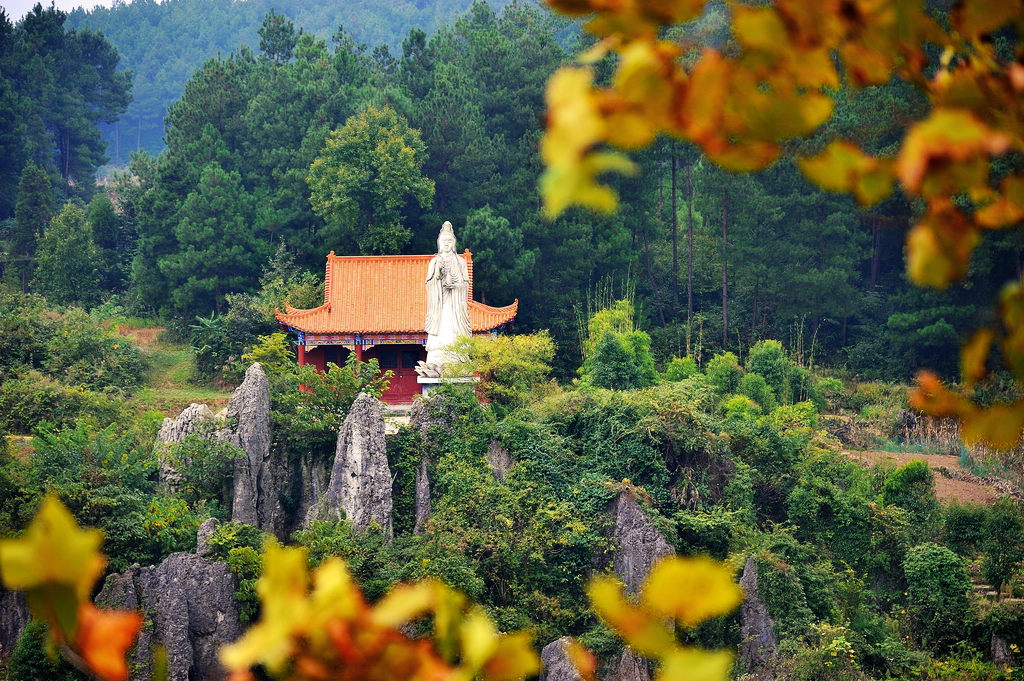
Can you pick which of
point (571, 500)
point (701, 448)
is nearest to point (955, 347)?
point (701, 448)

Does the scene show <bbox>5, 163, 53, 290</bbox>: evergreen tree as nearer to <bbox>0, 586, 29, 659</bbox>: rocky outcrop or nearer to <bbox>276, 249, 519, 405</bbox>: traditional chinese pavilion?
<bbox>276, 249, 519, 405</bbox>: traditional chinese pavilion

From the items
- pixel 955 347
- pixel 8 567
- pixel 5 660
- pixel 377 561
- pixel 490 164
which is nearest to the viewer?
pixel 8 567

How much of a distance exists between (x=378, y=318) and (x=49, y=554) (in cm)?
1783

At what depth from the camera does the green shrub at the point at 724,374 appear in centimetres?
1808

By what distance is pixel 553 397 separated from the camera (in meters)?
14.8

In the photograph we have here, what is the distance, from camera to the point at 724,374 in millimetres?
18109

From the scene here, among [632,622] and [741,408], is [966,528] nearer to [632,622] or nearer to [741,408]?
[741,408]

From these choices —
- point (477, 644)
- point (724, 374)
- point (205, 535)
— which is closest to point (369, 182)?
point (724, 374)

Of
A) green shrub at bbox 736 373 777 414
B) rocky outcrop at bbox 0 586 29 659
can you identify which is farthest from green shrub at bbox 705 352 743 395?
rocky outcrop at bbox 0 586 29 659

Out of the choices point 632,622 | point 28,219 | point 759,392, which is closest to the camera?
point 632,622

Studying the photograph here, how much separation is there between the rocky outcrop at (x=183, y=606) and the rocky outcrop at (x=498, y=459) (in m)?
3.72

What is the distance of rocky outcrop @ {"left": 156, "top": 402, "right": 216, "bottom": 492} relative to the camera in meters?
12.8

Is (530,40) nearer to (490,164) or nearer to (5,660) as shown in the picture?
(490,164)

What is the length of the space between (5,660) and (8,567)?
34.0 ft
